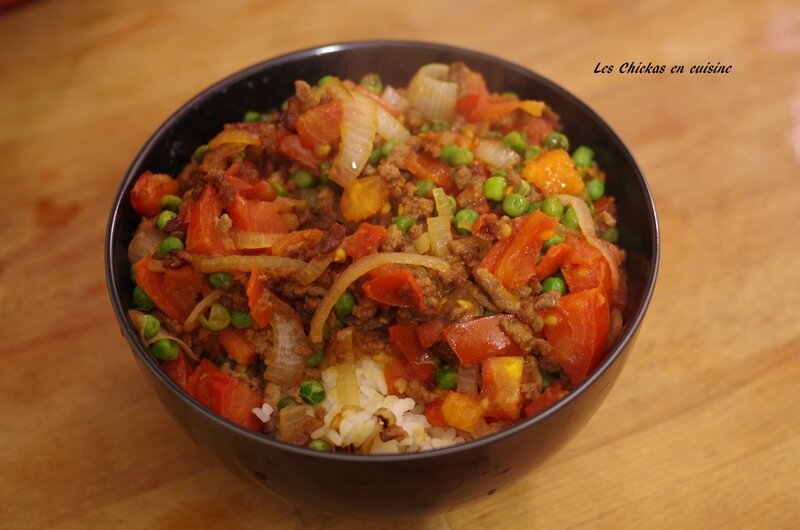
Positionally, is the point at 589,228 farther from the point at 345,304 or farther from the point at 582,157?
the point at 345,304

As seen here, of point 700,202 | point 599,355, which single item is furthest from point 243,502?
point 700,202

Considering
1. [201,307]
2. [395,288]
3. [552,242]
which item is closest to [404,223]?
[395,288]

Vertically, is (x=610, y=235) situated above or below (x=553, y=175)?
below


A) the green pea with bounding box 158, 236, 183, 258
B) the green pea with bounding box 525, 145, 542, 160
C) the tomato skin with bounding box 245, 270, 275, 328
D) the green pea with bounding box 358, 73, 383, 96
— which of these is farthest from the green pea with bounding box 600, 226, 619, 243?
the green pea with bounding box 158, 236, 183, 258

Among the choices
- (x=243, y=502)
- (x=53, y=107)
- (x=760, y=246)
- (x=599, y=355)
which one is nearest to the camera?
(x=599, y=355)

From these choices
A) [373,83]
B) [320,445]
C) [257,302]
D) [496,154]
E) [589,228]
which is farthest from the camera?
[373,83]

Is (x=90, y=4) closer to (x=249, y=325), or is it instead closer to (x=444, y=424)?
(x=249, y=325)
